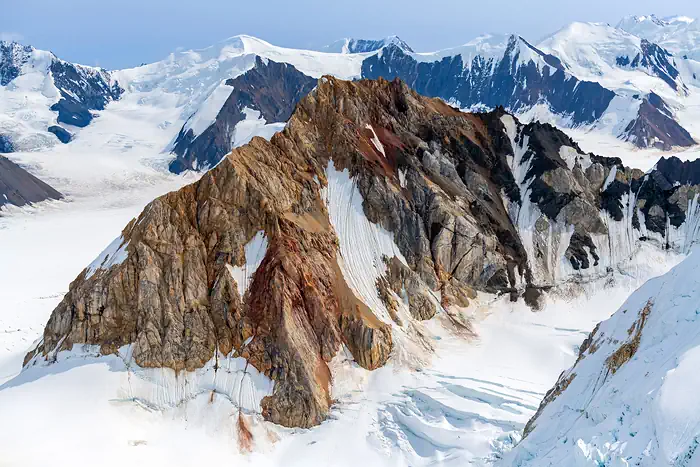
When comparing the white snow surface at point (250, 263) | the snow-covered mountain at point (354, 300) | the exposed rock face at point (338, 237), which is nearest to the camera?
the snow-covered mountain at point (354, 300)

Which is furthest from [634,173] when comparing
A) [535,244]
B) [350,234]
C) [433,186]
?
[350,234]

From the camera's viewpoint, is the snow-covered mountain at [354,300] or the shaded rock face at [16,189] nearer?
the snow-covered mountain at [354,300]

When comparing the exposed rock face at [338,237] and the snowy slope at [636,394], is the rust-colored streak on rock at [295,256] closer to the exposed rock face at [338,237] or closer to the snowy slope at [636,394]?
the exposed rock face at [338,237]

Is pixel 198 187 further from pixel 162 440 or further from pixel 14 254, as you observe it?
pixel 14 254

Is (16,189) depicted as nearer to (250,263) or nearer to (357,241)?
(250,263)

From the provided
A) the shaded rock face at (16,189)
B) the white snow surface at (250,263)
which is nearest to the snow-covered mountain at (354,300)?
the white snow surface at (250,263)
